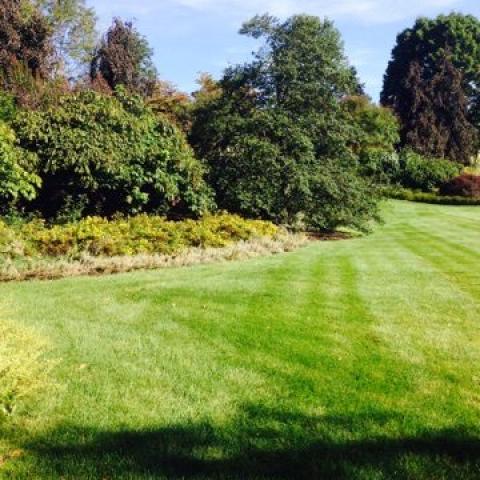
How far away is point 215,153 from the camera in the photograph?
873 inches

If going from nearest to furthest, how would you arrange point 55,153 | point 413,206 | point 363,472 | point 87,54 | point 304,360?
point 363,472 → point 304,360 → point 55,153 → point 413,206 → point 87,54

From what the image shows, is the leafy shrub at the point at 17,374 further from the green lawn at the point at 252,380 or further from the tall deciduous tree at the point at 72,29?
the tall deciduous tree at the point at 72,29

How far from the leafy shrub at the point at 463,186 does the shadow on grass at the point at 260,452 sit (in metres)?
35.4

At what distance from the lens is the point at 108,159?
17641mm

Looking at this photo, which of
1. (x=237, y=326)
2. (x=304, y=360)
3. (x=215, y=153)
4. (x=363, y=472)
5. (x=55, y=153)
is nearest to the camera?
(x=363, y=472)

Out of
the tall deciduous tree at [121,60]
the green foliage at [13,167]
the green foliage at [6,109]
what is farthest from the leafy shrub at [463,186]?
the green foliage at [13,167]

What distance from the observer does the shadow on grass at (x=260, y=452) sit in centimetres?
429

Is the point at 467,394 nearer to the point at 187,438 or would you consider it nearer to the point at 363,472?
the point at 363,472

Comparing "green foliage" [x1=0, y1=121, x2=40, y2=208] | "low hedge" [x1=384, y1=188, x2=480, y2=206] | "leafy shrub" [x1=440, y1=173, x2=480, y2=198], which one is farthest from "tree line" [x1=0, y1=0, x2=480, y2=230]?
"leafy shrub" [x1=440, y1=173, x2=480, y2=198]

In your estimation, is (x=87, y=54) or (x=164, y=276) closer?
(x=164, y=276)

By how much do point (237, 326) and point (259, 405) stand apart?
8.36 feet

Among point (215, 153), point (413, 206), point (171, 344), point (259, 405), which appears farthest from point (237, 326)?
point (413, 206)

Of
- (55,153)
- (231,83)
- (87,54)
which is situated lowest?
(55,153)

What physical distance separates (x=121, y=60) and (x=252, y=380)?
29.9 metres
